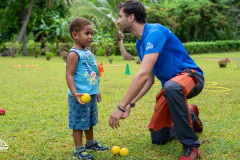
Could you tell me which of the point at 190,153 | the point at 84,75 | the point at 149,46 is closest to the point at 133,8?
the point at 149,46

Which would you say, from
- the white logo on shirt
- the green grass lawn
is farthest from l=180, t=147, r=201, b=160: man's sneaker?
the white logo on shirt

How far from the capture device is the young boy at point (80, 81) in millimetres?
3005

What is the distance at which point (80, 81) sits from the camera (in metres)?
3.07

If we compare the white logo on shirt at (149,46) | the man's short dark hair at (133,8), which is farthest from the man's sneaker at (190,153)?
the man's short dark hair at (133,8)

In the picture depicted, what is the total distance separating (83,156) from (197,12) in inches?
1379

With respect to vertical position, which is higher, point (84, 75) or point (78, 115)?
point (84, 75)

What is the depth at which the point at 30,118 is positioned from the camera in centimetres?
468

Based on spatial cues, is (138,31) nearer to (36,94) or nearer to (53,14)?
(36,94)

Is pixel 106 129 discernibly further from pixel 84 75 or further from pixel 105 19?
pixel 105 19

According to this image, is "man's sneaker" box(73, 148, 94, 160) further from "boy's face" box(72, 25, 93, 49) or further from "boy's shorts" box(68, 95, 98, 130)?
"boy's face" box(72, 25, 93, 49)

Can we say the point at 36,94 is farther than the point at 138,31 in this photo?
Yes

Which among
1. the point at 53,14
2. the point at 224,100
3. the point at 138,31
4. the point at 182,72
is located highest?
the point at 53,14

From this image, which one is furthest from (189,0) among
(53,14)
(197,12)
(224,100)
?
(224,100)

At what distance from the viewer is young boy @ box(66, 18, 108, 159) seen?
3.01 meters
